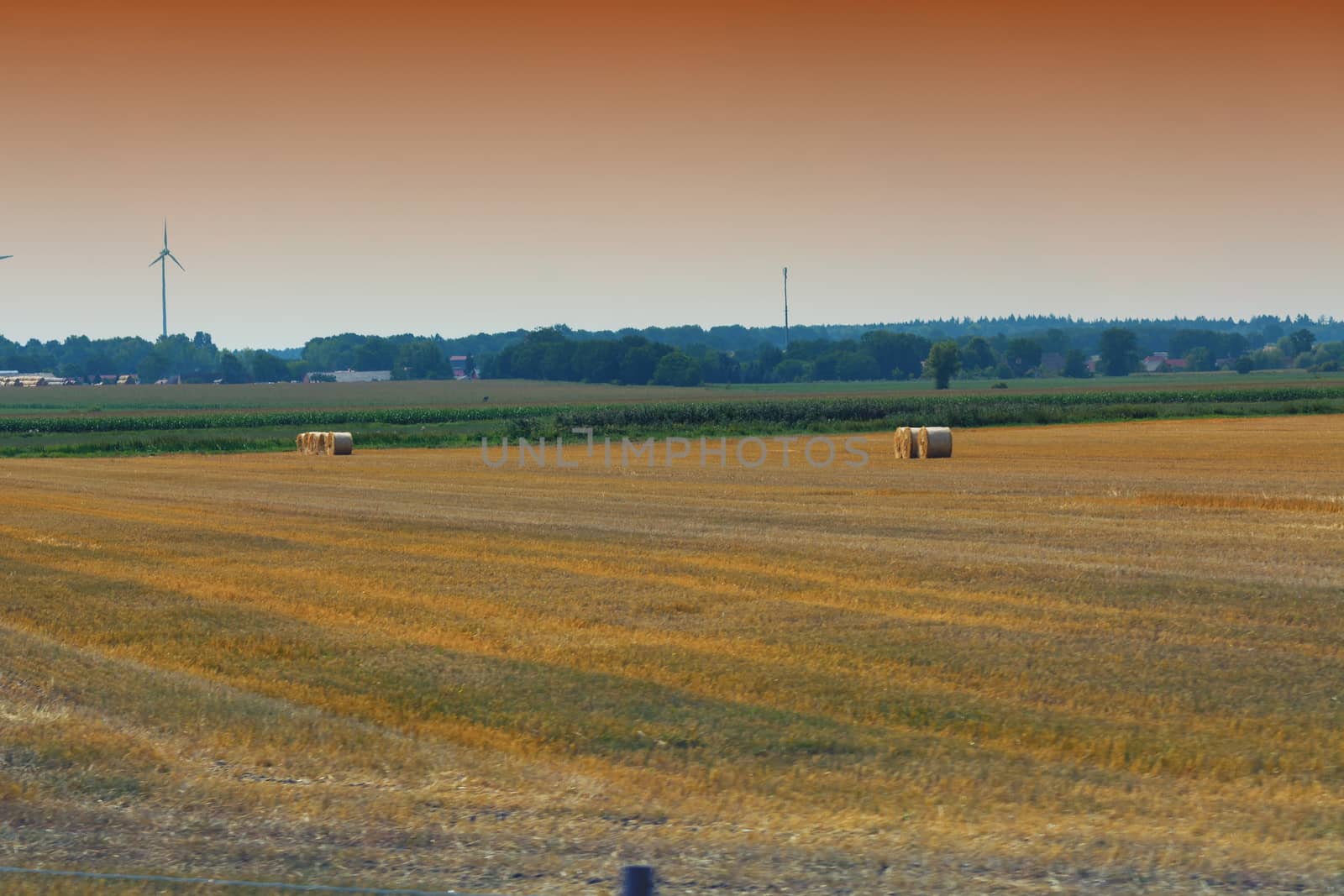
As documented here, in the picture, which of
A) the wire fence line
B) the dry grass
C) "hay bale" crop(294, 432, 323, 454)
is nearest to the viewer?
the wire fence line

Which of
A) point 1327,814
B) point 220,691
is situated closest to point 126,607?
point 220,691

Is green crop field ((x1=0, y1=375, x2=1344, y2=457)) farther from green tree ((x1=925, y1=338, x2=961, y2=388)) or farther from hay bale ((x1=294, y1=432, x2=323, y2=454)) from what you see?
green tree ((x1=925, y1=338, x2=961, y2=388))

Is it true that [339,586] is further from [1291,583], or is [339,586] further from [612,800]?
[1291,583]

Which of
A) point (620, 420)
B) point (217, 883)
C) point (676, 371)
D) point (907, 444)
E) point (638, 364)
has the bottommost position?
point (217, 883)

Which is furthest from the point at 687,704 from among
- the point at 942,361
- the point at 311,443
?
the point at 942,361

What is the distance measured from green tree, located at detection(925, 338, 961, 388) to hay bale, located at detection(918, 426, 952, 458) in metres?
123

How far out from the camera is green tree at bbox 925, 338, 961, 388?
16675cm

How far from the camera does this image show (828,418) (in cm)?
7600

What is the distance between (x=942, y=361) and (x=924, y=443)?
124 metres

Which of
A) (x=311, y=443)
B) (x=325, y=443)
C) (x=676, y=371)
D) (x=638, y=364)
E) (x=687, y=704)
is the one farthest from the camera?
(x=638, y=364)

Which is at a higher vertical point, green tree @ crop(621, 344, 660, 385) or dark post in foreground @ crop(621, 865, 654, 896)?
green tree @ crop(621, 344, 660, 385)

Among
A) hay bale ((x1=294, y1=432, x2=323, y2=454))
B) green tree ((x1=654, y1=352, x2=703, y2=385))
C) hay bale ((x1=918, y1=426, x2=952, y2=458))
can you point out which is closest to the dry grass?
hay bale ((x1=918, y1=426, x2=952, y2=458))

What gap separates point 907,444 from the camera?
1790 inches

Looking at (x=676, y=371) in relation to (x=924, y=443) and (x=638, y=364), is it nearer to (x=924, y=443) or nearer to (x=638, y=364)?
(x=638, y=364)
